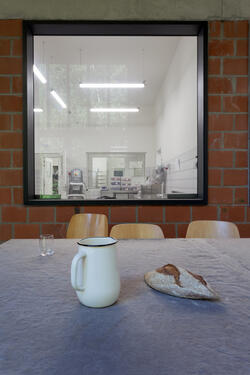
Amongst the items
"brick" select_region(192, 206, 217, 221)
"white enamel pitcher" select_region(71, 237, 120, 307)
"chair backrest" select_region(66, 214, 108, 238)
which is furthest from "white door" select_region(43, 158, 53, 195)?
"white enamel pitcher" select_region(71, 237, 120, 307)

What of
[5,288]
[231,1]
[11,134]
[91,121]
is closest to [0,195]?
Result: [11,134]

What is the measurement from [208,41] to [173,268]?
2284mm

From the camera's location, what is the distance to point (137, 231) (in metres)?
1.57

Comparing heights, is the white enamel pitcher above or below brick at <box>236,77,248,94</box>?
below

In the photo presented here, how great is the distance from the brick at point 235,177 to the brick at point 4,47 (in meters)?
2.23

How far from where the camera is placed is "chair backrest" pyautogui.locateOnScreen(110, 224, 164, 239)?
155cm

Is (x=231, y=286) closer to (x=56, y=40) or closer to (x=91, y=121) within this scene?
(x=56, y=40)

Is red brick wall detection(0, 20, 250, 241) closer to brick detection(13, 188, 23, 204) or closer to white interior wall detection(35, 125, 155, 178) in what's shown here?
brick detection(13, 188, 23, 204)

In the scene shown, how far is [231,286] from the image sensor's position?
0.69 meters

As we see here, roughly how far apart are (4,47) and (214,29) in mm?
1885

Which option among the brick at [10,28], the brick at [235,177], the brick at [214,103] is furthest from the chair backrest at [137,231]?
the brick at [10,28]

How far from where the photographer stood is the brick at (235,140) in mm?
2285

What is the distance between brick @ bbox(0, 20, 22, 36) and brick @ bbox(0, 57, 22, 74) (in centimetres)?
22

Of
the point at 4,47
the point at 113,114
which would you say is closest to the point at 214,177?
the point at 4,47
